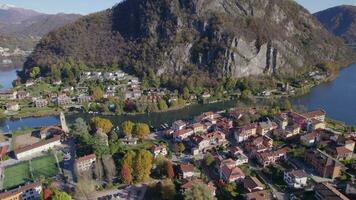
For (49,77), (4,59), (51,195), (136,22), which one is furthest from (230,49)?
(4,59)

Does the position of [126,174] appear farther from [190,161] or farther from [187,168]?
[190,161]

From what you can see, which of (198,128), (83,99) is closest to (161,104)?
(198,128)

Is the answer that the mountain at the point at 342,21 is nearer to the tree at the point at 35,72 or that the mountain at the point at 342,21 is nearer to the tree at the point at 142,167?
the tree at the point at 35,72

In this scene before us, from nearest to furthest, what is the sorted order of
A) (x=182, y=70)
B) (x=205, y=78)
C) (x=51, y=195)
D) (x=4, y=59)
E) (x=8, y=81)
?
(x=51, y=195) < (x=205, y=78) < (x=182, y=70) < (x=8, y=81) < (x=4, y=59)

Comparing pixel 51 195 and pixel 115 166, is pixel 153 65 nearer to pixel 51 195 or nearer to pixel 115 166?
pixel 115 166

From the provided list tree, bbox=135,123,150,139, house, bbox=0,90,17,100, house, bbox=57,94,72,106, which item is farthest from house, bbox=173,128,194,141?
house, bbox=0,90,17,100

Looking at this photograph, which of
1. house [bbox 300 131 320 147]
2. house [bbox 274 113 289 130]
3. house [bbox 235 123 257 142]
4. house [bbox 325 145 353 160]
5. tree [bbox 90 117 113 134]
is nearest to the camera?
house [bbox 325 145 353 160]

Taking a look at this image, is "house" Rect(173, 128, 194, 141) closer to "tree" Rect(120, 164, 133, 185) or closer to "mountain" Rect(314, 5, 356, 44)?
"tree" Rect(120, 164, 133, 185)
